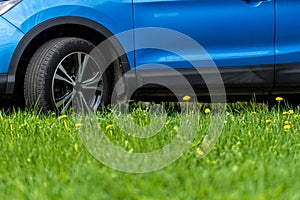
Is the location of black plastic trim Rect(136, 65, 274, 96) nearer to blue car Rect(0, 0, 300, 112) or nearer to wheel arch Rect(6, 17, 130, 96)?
blue car Rect(0, 0, 300, 112)

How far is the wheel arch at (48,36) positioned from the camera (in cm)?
472

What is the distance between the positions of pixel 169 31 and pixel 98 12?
57 cm

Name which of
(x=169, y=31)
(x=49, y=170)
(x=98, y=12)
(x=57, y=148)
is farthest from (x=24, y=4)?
(x=49, y=170)

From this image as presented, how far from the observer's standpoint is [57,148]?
350 centimetres

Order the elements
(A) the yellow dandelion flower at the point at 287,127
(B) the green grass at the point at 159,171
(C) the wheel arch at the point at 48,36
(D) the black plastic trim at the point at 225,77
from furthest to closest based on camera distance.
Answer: (D) the black plastic trim at the point at 225,77, (C) the wheel arch at the point at 48,36, (A) the yellow dandelion flower at the point at 287,127, (B) the green grass at the point at 159,171

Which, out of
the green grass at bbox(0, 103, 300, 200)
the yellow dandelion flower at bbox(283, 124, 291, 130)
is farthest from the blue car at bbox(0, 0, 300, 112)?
the yellow dandelion flower at bbox(283, 124, 291, 130)

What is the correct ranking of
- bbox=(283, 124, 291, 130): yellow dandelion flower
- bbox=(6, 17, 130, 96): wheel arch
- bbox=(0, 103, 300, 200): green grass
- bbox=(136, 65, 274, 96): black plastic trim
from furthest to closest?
bbox=(136, 65, 274, 96): black plastic trim < bbox=(6, 17, 130, 96): wheel arch < bbox=(283, 124, 291, 130): yellow dandelion flower < bbox=(0, 103, 300, 200): green grass

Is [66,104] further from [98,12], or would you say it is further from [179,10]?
[179,10]

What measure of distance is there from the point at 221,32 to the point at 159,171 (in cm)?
219

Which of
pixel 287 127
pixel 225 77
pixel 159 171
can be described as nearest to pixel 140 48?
pixel 225 77

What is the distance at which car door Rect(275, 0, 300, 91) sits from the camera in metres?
4.80

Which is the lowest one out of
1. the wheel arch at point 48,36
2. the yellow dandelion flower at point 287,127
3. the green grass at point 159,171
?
the green grass at point 159,171

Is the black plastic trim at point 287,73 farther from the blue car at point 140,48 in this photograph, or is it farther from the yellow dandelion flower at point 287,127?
the yellow dandelion flower at point 287,127

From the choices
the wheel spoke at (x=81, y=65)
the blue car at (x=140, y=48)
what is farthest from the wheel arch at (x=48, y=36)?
the wheel spoke at (x=81, y=65)
